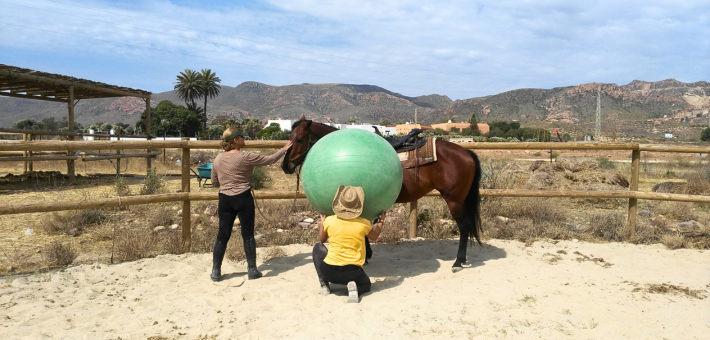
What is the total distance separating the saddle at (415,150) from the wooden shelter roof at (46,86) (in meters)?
11.0

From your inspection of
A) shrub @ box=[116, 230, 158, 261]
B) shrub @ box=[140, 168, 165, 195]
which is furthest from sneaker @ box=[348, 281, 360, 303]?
shrub @ box=[140, 168, 165, 195]

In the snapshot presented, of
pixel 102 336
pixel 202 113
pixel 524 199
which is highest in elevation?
pixel 202 113

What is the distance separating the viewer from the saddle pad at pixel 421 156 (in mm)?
4941

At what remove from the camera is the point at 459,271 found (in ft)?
16.1

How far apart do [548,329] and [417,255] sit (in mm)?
2254

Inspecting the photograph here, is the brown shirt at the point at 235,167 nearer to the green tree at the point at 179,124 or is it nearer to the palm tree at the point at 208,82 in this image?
the green tree at the point at 179,124

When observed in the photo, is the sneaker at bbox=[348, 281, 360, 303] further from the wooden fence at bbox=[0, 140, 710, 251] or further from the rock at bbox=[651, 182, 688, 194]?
the rock at bbox=[651, 182, 688, 194]

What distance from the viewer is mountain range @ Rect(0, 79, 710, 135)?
282ft

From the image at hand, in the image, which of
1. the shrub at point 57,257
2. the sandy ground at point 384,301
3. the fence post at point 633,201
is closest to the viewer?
the sandy ground at point 384,301

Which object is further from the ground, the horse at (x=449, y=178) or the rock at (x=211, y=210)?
the horse at (x=449, y=178)

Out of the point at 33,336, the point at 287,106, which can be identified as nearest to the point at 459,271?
the point at 33,336

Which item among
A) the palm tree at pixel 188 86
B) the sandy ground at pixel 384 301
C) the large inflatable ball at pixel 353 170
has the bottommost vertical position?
the sandy ground at pixel 384 301

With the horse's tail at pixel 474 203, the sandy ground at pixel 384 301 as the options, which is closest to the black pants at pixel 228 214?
the sandy ground at pixel 384 301

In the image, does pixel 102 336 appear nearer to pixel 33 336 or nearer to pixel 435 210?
pixel 33 336
